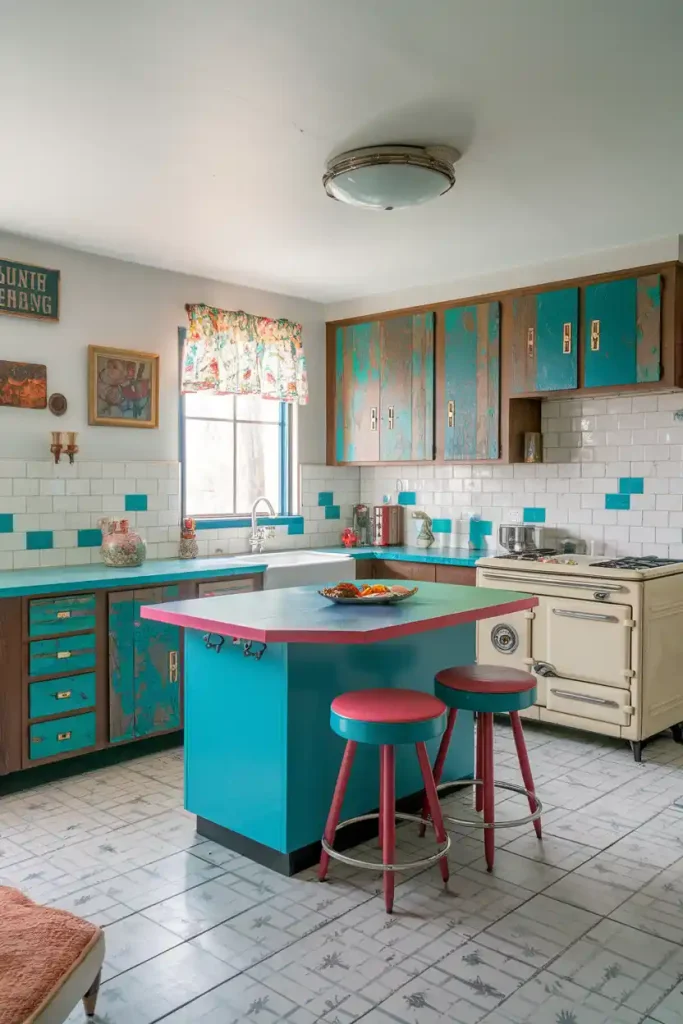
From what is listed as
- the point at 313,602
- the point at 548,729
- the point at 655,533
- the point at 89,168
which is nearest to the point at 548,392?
the point at 655,533

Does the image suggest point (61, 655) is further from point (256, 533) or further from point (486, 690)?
point (486, 690)

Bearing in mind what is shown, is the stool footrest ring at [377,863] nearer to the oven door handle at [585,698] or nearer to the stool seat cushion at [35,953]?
the stool seat cushion at [35,953]

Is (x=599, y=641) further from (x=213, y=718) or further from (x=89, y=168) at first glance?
(x=89, y=168)

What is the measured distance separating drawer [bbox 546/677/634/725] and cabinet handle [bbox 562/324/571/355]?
1.96 meters

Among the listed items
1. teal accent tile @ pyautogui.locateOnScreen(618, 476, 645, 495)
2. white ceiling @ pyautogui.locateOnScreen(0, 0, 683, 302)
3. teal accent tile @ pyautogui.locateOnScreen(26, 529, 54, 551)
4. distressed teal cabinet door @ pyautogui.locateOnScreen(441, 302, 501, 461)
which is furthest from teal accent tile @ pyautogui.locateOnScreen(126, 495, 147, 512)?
teal accent tile @ pyautogui.locateOnScreen(618, 476, 645, 495)

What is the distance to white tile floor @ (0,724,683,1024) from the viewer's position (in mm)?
2248

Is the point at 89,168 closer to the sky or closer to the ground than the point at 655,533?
closer to the sky

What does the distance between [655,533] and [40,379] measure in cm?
371

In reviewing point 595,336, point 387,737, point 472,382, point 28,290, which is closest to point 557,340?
point 595,336

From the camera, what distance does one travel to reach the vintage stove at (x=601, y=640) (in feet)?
14.2

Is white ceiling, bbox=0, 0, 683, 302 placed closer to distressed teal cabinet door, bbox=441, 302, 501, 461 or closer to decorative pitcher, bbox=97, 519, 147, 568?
distressed teal cabinet door, bbox=441, 302, 501, 461

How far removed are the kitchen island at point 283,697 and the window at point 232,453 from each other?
7.65 feet

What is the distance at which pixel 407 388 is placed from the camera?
19.6 feet

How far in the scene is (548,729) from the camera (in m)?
4.91
